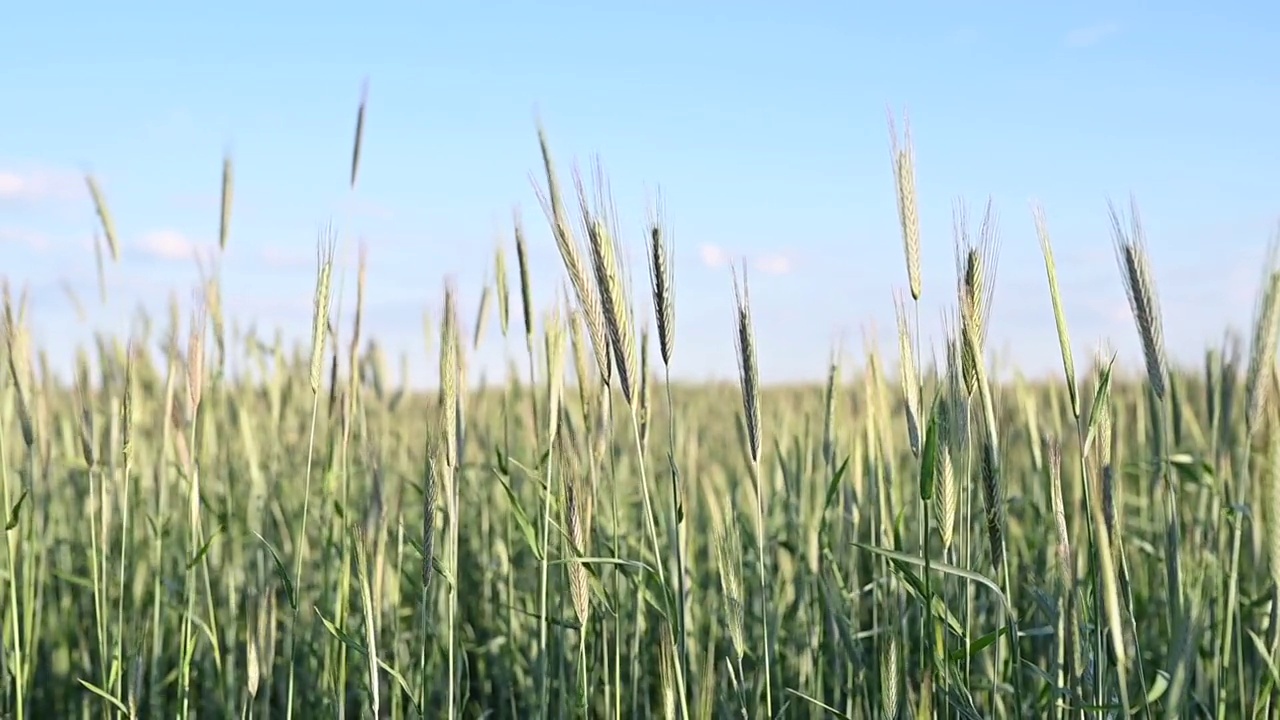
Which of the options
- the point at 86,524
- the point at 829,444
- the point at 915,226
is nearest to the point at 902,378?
the point at 915,226

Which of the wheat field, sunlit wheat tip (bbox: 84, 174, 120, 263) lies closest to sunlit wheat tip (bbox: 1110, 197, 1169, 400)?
the wheat field

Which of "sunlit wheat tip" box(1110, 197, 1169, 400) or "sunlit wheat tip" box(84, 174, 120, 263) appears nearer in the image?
"sunlit wheat tip" box(1110, 197, 1169, 400)

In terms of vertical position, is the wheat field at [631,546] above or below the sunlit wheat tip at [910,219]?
below

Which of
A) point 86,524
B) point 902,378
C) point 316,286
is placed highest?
point 316,286

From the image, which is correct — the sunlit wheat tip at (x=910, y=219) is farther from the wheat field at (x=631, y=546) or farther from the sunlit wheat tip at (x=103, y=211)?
the sunlit wheat tip at (x=103, y=211)

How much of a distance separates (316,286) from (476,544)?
55.3 inches

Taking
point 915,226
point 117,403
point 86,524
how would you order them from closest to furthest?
point 915,226 → point 117,403 → point 86,524

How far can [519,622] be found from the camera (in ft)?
7.24

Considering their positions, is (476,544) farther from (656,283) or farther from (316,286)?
(656,283)

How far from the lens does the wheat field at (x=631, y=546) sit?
1172 millimetres

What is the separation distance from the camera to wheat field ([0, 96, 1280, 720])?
1172mm

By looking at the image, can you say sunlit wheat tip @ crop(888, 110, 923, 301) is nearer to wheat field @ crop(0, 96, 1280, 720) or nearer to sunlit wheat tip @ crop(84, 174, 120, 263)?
wheat field @ crop(0, 96, 1280, 720)

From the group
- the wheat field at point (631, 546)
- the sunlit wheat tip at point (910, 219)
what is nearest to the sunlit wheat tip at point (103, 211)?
the wheat field at point (631, 546)

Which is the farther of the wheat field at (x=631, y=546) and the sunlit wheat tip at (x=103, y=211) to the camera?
the sunlit wheat tip at (x=103, y=211)
